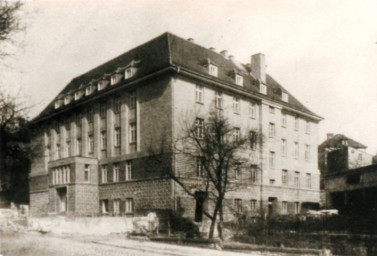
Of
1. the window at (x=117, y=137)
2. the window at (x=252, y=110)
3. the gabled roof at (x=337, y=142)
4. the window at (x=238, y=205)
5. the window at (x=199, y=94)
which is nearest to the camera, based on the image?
the window at (x=199, y=94)

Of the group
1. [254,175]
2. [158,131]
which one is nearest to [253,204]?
[254,175]

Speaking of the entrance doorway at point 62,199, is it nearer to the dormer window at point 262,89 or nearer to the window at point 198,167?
the window at point 198,167

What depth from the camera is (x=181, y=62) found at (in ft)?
113

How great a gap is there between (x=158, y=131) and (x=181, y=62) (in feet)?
19.0

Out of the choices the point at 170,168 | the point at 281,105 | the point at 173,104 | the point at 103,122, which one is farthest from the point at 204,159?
the point at 281,105

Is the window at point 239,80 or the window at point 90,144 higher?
the window at point 239,80

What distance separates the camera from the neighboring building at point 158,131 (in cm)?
3322

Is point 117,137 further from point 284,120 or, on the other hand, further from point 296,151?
point 296,151

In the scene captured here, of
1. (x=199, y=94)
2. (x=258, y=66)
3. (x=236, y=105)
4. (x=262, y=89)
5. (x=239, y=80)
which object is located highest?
(x=258, y=66)

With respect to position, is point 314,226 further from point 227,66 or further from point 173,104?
point 227,66

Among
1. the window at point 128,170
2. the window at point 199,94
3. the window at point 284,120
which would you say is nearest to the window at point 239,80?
the window at point 199,94

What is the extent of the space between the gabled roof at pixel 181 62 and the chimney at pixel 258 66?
62cm

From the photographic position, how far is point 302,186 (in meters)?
46.3

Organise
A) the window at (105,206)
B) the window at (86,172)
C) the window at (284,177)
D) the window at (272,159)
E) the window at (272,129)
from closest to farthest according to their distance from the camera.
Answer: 1. the window at (105,206)
2. the window at (86,172)
3. the window at (272,159)
4. the window at (272,129)
5. the window at (284,177)
